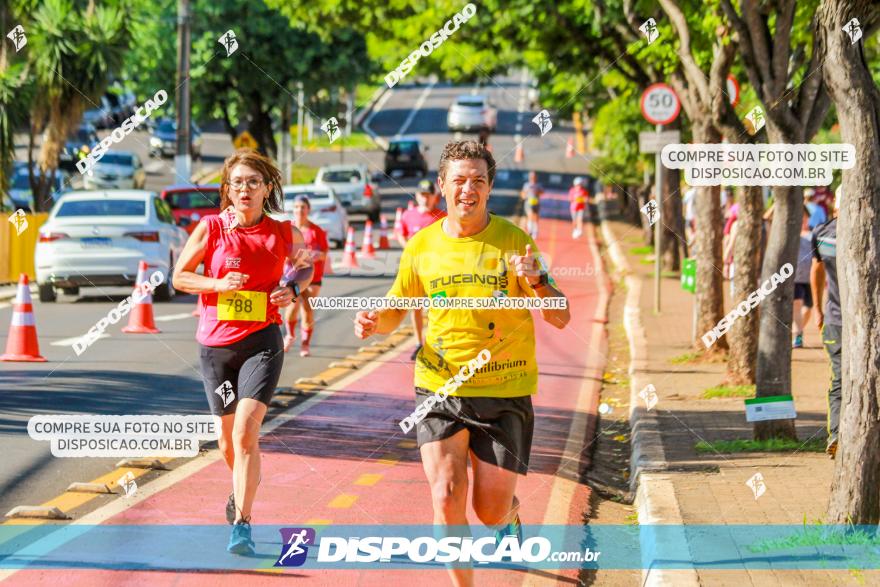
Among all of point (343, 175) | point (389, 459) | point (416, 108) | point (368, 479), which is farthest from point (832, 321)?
point (416, 108)

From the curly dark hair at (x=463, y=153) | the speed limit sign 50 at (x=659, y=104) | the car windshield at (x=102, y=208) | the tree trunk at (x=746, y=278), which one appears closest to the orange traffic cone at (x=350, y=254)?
the car windshield at (x=102, y=208)

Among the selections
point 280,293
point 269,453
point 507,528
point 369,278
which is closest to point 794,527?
Result: point 507,528

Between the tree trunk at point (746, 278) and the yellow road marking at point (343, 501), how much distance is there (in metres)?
6.13

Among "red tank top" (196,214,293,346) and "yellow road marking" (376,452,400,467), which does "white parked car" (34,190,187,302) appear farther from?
"red tank top" (196,214,293,346)

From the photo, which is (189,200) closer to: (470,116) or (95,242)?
(95,242)

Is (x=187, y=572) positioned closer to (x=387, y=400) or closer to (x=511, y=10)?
(x=387, y=400)

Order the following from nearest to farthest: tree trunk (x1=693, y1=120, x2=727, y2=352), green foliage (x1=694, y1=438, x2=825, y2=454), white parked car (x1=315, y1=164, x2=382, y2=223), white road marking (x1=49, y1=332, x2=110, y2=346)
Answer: green foliage (x1=694, y1=438, x2=825, y2=454)
white road marking (x1=49, y1=332, x2=110, y2=346)
tree trunk (x1=693, y1=120, x2=727, y2=352)
white parked car (x1=315, y1=164, x2=382, y2=223)

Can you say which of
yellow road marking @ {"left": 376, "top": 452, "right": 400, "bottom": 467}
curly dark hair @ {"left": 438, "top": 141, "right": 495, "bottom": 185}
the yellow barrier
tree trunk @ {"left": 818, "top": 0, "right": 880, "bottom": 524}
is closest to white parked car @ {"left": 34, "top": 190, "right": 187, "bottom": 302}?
the yellow barrier

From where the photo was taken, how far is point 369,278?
2867 centimetres

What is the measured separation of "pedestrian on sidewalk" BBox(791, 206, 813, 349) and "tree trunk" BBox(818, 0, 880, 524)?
31.3 feet

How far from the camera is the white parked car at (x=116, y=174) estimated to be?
50.2 m

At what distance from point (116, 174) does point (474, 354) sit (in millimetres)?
45653

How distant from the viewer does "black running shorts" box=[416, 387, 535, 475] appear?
6.52 meters

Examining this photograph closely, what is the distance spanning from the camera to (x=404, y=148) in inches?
2261
